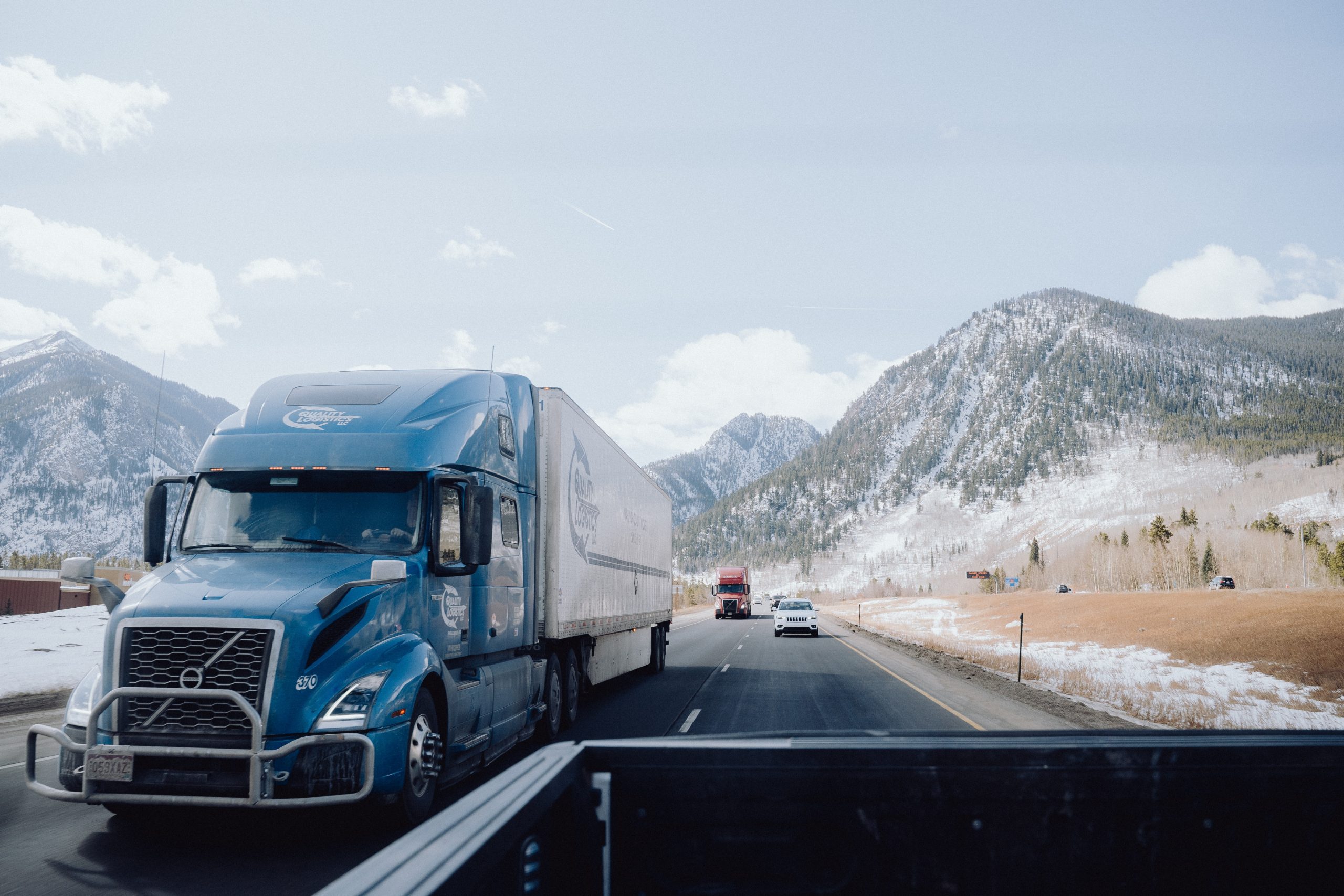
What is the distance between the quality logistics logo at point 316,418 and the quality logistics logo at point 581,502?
3.85m

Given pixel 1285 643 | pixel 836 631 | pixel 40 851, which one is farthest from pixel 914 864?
pixel 836 631

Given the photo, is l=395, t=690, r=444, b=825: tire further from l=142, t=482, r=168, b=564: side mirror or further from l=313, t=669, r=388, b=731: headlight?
l=142, t=482, r=168, b=564: side mirror

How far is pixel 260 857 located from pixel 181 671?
Result: 1.38m

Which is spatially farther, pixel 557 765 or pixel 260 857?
pixel 260 857

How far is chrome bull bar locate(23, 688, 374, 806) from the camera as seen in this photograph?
598 centimetres

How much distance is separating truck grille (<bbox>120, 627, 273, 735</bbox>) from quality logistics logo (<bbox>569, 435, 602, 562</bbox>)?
5556 millimetres

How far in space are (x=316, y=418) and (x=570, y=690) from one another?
548 cm

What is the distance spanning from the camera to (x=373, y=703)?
6402mm

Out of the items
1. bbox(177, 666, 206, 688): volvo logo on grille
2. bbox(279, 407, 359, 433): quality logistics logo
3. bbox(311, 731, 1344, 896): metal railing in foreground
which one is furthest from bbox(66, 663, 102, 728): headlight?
bbox(311, 731, 1344, 896): metal railing in foreground

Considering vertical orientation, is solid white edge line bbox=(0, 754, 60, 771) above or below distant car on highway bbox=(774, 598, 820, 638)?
above

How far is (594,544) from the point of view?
13.1 meters

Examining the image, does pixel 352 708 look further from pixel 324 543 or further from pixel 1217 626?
pixel 1217 626

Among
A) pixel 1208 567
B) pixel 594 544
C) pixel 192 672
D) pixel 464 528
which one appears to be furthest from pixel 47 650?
pixel 1208 567

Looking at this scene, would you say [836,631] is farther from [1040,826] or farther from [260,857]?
[1040,826]
